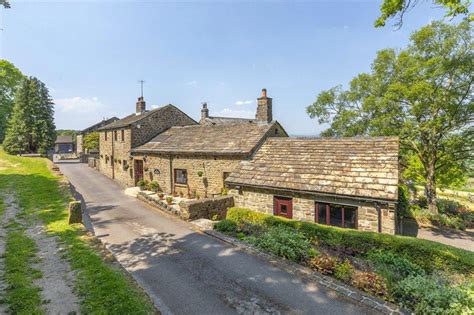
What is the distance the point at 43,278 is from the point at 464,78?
25933 mm

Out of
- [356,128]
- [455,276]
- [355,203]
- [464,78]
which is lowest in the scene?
[455,276]

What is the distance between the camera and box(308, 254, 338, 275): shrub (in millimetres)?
8758

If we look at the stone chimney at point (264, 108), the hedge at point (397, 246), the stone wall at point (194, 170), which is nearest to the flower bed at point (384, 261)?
the hedge at point (397, 246)

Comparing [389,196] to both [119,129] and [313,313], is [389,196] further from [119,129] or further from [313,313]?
[119,129]

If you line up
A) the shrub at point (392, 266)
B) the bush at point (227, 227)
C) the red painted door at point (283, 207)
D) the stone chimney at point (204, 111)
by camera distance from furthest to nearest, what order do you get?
1. the stone chimney at point (204, 111)
2. the red painted door at point (283, 207)
3. the bush at point (227, 227)
4. the shrub at point (392, 266)

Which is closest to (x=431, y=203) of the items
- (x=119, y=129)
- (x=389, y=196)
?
(x=389, y=196)

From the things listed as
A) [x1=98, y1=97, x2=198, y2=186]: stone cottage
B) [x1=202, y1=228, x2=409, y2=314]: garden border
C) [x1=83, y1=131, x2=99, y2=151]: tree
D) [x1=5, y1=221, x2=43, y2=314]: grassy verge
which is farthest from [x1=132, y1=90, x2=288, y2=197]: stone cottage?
[x1=83, y1=131, x2=99, y2=151]: tree

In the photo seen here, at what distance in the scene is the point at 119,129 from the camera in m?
29.2

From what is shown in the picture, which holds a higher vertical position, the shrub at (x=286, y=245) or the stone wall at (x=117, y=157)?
the stone wall at (x=117, y=157)

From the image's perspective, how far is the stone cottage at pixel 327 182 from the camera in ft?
40.6

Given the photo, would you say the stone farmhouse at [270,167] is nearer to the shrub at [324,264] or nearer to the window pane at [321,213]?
the window pane at [321,213]

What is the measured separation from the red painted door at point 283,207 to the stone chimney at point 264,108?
339 inches

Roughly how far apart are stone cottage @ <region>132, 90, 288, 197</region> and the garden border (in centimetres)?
879

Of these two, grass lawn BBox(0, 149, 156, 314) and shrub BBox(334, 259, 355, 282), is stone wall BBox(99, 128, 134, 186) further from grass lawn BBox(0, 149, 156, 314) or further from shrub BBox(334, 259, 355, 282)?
shrub BBox(334, 259, 355, 282)
